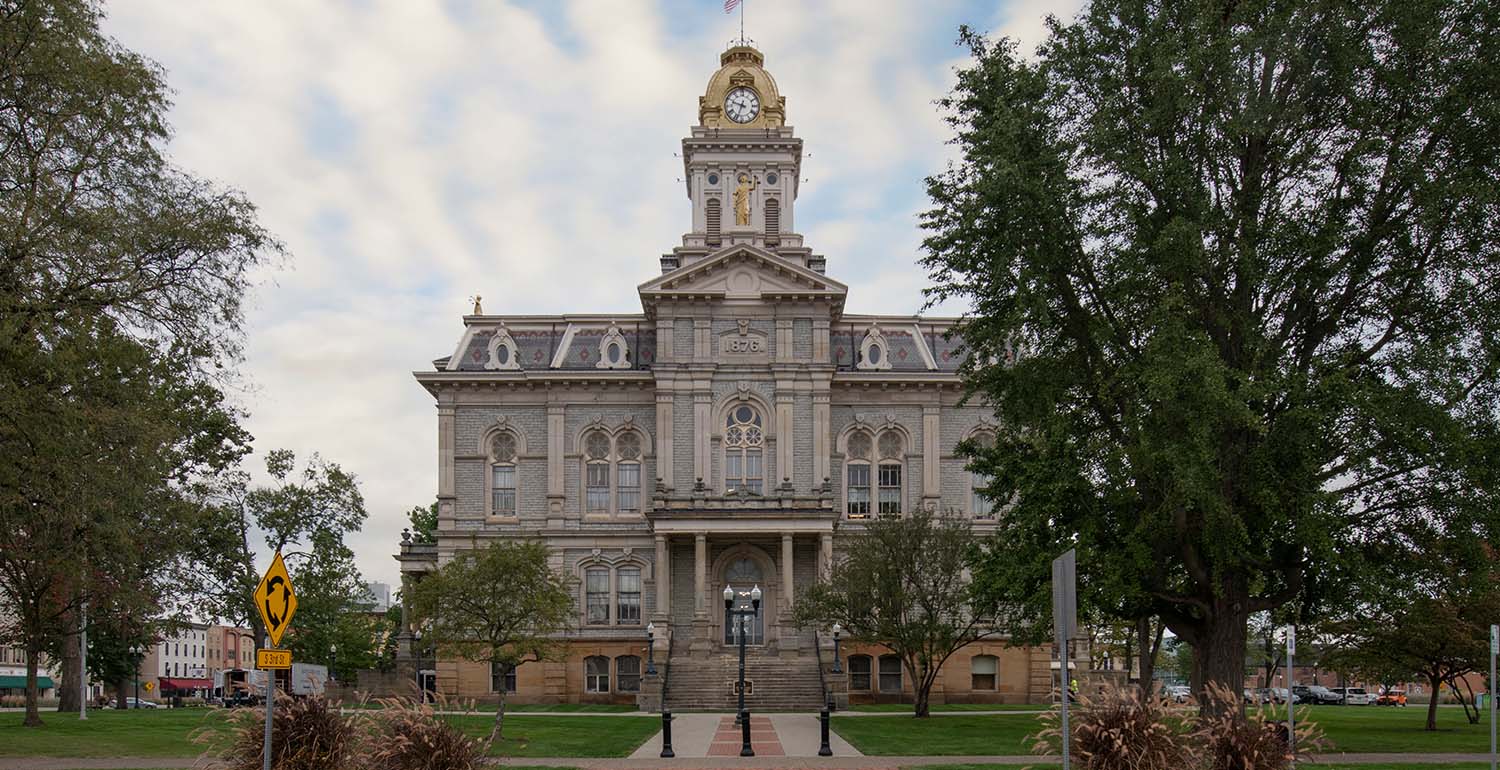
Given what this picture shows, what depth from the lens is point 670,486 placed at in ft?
184

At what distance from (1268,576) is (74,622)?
3414 cm

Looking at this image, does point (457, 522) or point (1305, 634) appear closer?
point (1305, 634)

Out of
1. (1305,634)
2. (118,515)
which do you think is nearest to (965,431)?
(1305,634)

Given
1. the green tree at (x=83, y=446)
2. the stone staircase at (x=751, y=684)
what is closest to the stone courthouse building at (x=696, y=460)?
the stone staircase at (x=751, y=684)

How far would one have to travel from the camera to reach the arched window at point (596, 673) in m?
56.6

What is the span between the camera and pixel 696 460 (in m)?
56.2

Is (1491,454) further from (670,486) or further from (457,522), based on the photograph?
(457,522)

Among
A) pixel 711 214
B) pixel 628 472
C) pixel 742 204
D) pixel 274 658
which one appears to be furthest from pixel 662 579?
pixel 274 658

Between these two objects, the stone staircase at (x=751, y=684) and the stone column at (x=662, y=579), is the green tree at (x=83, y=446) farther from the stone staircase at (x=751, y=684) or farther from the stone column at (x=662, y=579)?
the stone column at (x=662, y=579)

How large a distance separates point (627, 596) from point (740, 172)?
1890 centimetres

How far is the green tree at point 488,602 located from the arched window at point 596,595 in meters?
20.1

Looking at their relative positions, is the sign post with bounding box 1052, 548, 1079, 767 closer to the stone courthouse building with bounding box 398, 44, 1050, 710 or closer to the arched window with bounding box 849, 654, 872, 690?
the stone courthouse building with bounding box 398, 44, 1050, 710

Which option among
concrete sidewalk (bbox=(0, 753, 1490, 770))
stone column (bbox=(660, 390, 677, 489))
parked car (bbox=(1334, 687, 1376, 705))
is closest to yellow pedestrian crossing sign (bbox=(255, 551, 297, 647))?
concrete sidewalk (bbox=(0, 753, 1490, 770))

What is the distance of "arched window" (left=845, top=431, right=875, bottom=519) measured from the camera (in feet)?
191
